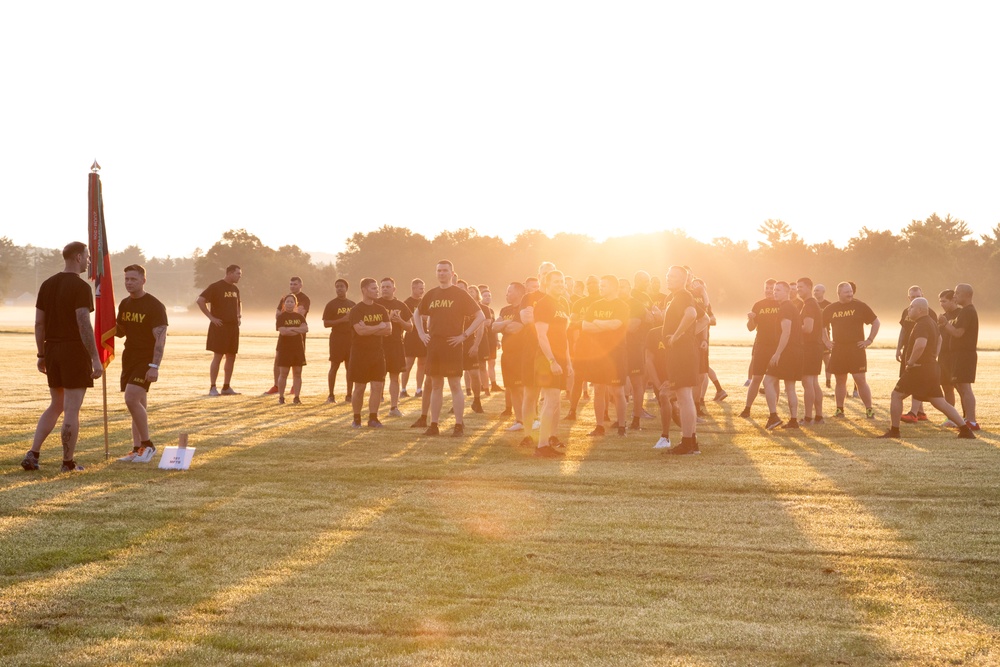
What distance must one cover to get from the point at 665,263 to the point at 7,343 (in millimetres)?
57613

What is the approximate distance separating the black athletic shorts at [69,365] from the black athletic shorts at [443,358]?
166 inches

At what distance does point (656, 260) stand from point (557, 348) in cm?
7439

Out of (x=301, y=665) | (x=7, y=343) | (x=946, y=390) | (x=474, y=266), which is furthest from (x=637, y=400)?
(x=474, y=266)

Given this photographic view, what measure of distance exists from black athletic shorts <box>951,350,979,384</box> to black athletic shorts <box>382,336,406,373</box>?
7.72m

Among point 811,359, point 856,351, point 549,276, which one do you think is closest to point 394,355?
point 549,276

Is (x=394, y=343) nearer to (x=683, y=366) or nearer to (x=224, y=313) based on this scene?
(x=224, y=313)

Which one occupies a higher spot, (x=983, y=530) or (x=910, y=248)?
(x=910, y=248)

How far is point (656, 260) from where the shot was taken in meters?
84.0

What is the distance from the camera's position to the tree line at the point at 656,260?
75.2 metres

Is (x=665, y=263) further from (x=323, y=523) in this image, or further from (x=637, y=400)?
(x=323, y=523)

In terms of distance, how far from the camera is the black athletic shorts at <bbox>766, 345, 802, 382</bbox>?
13000mm

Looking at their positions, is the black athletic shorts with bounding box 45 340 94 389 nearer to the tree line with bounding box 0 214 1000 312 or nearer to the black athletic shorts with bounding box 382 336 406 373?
the black athletic shorts with bounding box 382 336 406 373

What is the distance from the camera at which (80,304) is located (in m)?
8.73

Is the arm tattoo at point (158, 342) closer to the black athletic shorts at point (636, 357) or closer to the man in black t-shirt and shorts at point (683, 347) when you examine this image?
→ the man in black t-shirt and shorts at point (683, 347)
